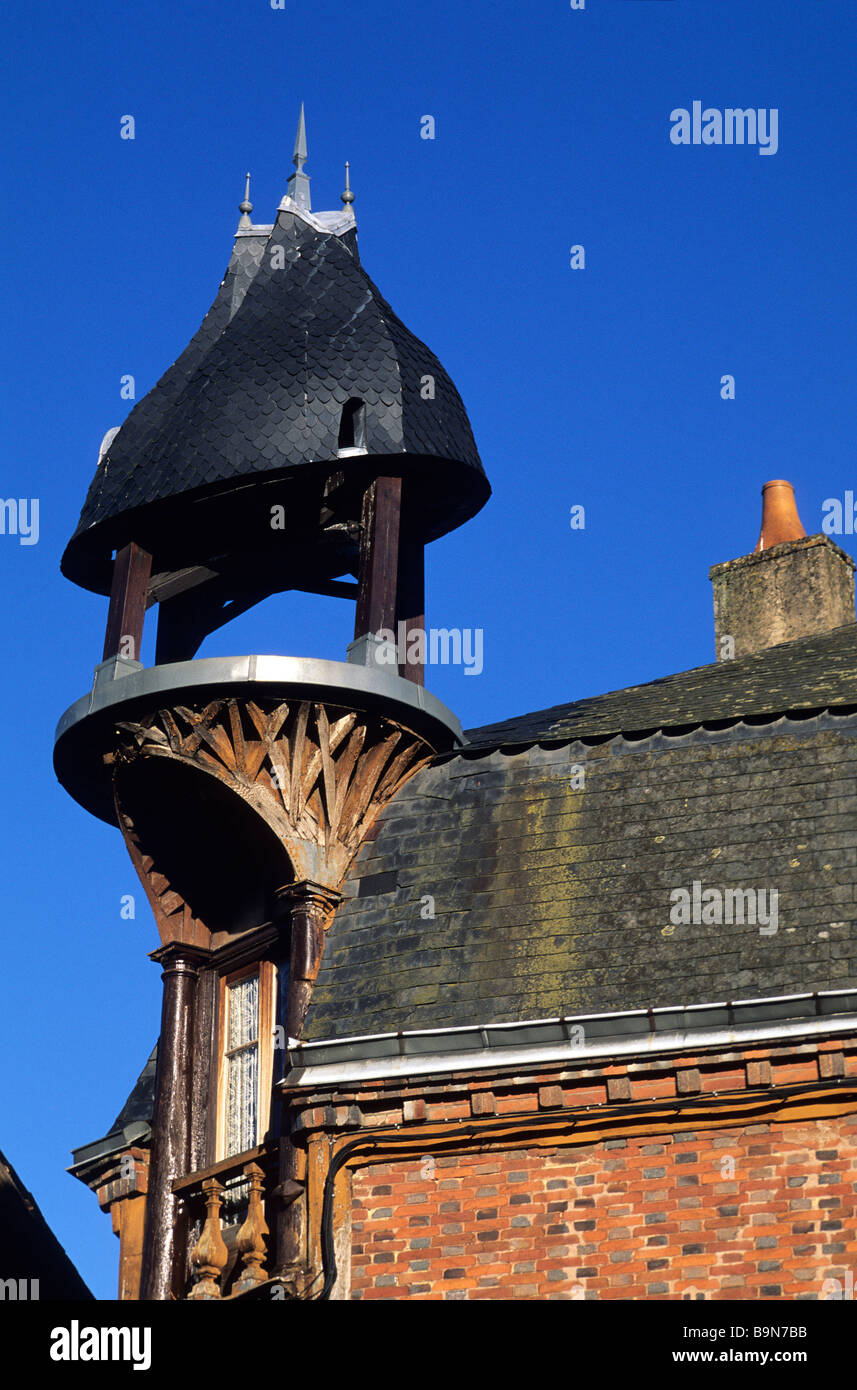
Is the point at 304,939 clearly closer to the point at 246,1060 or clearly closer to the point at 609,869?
the point at 246,1060

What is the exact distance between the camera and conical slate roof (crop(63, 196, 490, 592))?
66.3ft

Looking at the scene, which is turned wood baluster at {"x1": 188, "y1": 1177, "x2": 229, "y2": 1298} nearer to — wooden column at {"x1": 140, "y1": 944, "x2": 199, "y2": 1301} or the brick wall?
wooden column at {"x1": 140, "y1": 944, "x2": 199, "y2": 1301}

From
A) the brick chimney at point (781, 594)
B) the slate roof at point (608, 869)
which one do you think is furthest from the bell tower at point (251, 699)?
the brick chimney at point (781, 594)

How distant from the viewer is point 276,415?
20266 millimetres

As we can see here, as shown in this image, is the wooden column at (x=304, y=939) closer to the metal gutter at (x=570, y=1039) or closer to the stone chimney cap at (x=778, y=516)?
the metal gutter at (x=570, y=1039)

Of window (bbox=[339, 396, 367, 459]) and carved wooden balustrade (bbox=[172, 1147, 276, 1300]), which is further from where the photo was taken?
window (bbox=[339, 396, 367, 459])

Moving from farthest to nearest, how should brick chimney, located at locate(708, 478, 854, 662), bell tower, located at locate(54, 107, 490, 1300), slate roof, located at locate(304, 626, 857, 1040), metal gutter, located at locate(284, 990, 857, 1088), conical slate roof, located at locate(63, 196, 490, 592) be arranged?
1. brick chimney, located at locate(708, 478, 854, 662)
2. conical slate roof, located at locate(63, 196, 490, 592)
3. bell tower, located at locate(54, 107, 490, 1300)
4. slate roof, located at locate(304, 626, 857, 1040)
5. metal gutter, located at locate(284, 990, 857, 1088)

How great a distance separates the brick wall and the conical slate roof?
6654 mm

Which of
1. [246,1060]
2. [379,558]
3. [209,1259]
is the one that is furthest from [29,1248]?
[379,558]

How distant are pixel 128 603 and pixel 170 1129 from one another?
491 centimetres

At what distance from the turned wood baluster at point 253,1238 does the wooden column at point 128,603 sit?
4998mm

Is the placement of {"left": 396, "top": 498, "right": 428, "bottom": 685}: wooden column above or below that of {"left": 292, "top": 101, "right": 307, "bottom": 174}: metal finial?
below

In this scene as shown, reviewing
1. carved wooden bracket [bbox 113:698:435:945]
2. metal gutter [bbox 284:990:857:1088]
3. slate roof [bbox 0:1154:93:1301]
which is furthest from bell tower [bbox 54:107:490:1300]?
slate roof [bbox 0:1154:93:1301]
